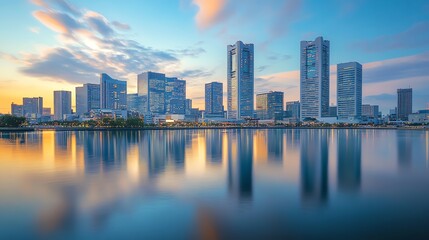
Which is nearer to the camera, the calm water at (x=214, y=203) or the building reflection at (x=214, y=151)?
the calm water at (x=214, y=203)

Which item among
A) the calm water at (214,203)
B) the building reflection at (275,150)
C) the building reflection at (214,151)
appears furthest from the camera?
the building reflection at (275,150)

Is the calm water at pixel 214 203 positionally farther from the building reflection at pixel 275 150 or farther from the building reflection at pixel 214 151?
the building reflection at pixel 275 150

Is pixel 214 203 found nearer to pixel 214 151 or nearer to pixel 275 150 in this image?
pixel 214 151

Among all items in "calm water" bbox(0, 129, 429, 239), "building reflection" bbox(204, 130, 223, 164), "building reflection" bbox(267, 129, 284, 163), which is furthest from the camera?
"building reflection" bbox(267, 129, 284, 163)

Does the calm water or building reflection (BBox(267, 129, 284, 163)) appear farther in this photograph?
building reflection (BBox(267, 129, 284, 163))

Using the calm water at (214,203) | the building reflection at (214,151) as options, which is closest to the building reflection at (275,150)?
the building reflection at (214,151)

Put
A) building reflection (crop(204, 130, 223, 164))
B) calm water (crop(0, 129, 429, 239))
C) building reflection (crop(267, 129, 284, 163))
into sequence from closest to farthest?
calm water (crop(0, 129, 429, 239)), building reflection (crop(204, 130, 223, 164)), building reflection (crop(267, 129, 284, 163))

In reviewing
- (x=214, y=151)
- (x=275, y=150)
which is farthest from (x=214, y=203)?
(x=275, y=150)

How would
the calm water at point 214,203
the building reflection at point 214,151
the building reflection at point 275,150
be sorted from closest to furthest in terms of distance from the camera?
the calm water at point 214,203, the building reflection at point 214,151, the building reflection at point 275,150

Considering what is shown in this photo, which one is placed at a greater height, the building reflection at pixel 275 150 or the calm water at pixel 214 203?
the calm water at pixel 214 203

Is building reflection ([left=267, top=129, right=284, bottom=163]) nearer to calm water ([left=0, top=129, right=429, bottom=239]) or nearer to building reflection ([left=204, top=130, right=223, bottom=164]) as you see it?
building reflection ([left=204, top=130, right=223, bottom=164])

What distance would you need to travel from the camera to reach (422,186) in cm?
1756

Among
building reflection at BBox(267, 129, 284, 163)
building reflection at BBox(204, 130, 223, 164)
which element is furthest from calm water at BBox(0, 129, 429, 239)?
building reflection at BBox(267, 129, 284, 163)

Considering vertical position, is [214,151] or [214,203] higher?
[214,203]
